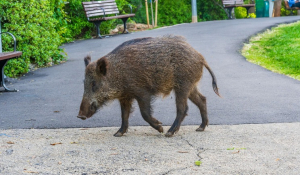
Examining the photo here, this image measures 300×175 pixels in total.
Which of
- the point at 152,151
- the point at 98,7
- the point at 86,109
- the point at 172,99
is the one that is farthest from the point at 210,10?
the point at 152,151

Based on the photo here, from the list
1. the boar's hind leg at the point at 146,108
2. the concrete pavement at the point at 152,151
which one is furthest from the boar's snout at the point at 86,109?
the boar's hind leg at the point at 146,108

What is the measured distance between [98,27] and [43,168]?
14870 millimetres

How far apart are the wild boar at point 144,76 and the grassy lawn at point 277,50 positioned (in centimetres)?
503

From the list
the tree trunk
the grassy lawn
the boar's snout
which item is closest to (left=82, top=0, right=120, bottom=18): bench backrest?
the grassy lawn

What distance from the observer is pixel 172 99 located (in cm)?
879

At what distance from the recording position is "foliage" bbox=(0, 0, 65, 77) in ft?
37.6

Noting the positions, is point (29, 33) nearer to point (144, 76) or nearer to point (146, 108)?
point (144, 76)

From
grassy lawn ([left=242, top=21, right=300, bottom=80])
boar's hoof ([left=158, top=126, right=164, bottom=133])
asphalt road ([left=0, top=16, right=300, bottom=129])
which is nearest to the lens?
boar's hoof ([left=158, top=126, right=164, bottom=133])

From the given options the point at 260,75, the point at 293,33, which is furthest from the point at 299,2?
the point at 260,75

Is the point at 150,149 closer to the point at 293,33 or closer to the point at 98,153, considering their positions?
the point at 98,153

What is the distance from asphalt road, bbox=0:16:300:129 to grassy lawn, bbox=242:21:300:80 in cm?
36

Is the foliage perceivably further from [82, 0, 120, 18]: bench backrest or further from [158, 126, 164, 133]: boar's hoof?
[158, 126, 164, 133]: boar's hoof

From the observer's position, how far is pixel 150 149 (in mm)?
5496

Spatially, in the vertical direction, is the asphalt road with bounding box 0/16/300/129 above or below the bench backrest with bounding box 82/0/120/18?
below
